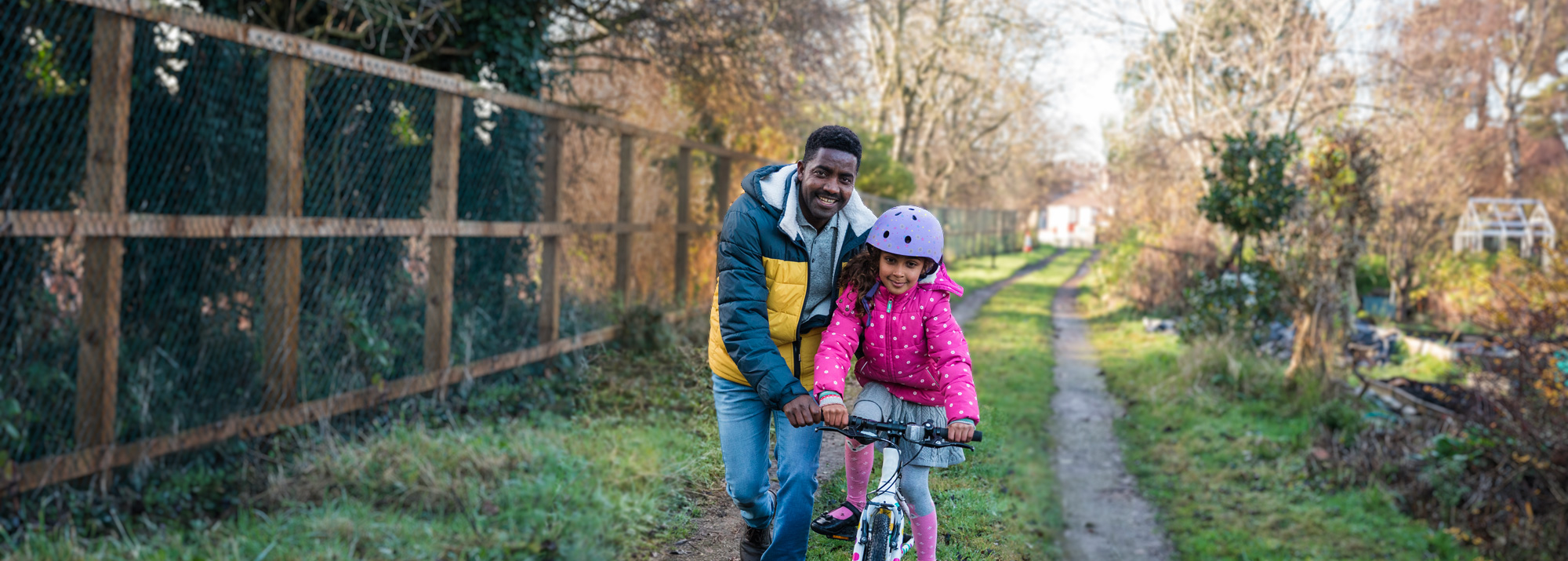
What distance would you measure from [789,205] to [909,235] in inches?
14.9

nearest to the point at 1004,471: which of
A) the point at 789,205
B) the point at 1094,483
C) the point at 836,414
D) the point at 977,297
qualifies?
the point at 836,414

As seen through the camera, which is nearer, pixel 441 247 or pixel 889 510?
pixel 889 510

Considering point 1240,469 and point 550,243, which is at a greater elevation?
point 550,243

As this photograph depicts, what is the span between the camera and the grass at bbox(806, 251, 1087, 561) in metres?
3.46

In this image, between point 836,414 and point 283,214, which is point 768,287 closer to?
point 836,414

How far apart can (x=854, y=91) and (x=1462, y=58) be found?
24.5 m

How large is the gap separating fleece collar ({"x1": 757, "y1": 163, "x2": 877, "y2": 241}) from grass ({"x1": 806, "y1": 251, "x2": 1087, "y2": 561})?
1006 mm

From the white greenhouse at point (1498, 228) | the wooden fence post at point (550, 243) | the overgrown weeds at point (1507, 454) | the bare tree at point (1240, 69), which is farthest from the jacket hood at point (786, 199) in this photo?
the white greenhouse at point (1498, 228)

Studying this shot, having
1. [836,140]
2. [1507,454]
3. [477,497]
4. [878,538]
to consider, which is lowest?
[1507,454]

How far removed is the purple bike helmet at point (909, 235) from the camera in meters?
2.88

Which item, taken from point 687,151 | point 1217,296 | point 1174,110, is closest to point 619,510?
point 687,151

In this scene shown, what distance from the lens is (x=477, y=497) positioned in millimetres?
4910

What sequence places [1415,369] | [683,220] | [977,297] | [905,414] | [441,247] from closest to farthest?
[905,414] < [441,247] < [683,220] < [1415,369] < [977,297]

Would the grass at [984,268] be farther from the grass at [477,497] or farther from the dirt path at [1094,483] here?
the grass at [477,497]
